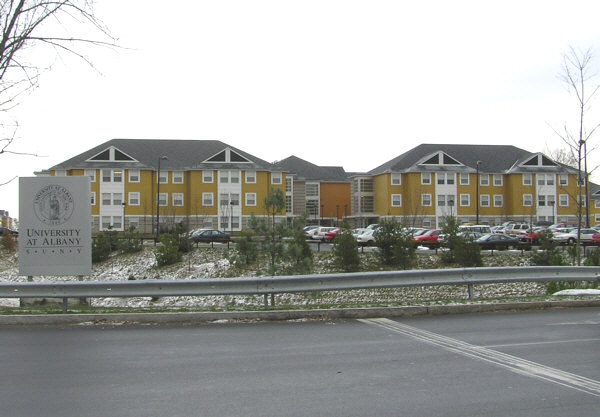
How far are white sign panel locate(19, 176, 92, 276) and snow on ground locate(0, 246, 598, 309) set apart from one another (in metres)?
7.71

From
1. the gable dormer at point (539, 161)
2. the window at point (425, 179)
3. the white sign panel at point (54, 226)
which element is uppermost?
the gable dormer at point (539, 161)

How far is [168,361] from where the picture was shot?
26.0 feet

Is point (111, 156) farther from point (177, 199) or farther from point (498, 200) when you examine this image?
point (498, 200)

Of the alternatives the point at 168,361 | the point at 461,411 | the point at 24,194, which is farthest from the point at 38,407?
the point at 24,194

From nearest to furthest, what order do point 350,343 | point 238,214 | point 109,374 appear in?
point 109,374
point 350,343
point 238,214

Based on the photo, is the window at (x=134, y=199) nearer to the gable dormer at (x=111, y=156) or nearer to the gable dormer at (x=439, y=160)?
the gable dormer at (x=111, y=156)

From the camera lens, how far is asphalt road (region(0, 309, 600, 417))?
19.0 ft

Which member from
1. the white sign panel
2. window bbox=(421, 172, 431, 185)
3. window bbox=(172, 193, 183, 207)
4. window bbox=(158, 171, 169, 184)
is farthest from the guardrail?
window bbox=(421, 172, 431, 185)

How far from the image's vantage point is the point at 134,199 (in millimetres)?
70500

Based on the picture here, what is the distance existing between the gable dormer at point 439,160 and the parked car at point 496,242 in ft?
120

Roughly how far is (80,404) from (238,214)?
65.7 metres

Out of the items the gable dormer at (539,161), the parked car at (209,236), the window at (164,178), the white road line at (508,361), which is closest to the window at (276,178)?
the window at (164,178)

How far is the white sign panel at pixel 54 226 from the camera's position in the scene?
14.5 meters

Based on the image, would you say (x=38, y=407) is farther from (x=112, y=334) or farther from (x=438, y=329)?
(x=438, y=329)
